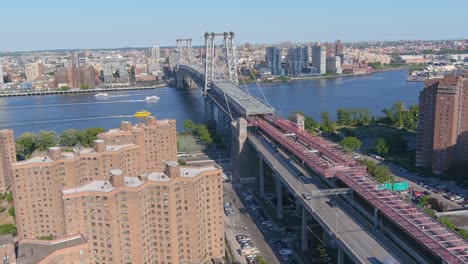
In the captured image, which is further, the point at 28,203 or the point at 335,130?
the point at 335,130

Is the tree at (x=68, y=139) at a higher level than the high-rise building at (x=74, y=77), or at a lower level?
lower

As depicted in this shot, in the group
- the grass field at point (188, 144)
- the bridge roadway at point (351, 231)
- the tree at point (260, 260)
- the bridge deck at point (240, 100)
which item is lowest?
the tree at point (260, 260)

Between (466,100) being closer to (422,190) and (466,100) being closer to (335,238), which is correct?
(422,190)

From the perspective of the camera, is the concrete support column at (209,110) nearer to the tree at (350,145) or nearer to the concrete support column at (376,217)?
the tree at (350,145)

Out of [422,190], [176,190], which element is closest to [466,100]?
[422,190]

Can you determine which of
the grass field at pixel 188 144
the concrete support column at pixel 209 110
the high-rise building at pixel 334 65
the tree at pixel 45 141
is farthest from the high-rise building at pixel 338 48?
the tree at pixel 45 141

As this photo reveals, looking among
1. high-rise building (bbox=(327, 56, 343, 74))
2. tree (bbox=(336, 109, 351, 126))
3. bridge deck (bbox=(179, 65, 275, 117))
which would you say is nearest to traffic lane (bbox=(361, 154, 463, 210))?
bridge deck (bbox=(179, 65, 275, 117))

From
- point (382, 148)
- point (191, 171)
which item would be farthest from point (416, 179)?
point (191, 171)

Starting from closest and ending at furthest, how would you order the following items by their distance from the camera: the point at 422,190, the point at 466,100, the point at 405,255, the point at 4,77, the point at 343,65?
the point at 405,255 < the point at 422,190 < the point at 466,100 < the point at 4,77 < the point at 343,65
